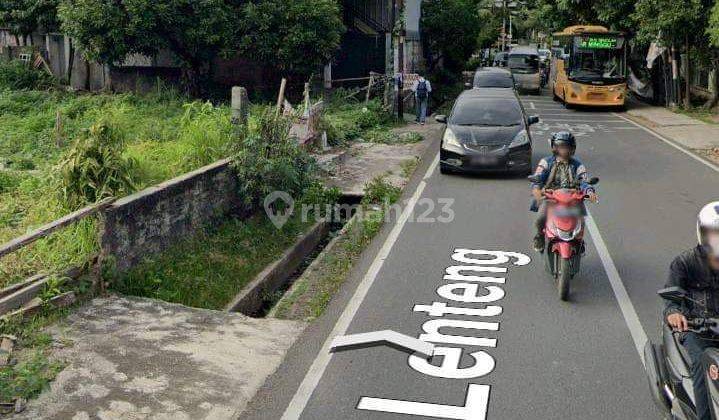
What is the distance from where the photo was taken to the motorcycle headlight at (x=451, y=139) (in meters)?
16.4

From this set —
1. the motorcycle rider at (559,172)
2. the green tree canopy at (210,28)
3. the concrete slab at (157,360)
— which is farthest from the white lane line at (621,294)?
the green tree canopy at (210,28)

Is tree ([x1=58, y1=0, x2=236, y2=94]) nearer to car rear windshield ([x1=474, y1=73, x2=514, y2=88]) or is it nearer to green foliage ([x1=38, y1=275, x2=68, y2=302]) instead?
car rear windshield ([x1=474, y1=73, x2=514, y2=88])

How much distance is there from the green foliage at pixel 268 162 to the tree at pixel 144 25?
11.9 m

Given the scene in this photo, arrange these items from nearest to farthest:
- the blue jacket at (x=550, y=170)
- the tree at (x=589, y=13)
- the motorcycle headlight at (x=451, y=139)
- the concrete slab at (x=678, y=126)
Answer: the blue jacket at (x=550, y=170) < the motorcycle headlight at (x=451, y=139) < the concrete slab at (x=678, y=126) < the tree at (x=589, y=13)

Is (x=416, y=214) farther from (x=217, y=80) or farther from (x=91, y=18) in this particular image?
(x=217, y=80)

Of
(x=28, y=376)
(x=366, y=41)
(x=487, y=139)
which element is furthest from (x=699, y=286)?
(x=366, y=41)

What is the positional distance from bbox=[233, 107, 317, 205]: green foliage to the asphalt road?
1727 millimetres

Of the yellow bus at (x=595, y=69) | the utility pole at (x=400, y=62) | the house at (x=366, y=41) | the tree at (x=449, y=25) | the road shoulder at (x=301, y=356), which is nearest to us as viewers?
the road shoulder at (x=301, y=356)

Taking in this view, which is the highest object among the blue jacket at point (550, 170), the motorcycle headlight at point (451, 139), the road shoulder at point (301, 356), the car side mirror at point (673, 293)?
the motorcycle headlight at point (451, 139)

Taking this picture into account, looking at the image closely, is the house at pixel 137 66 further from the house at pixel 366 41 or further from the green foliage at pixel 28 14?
the green foliage at pixel 28 14

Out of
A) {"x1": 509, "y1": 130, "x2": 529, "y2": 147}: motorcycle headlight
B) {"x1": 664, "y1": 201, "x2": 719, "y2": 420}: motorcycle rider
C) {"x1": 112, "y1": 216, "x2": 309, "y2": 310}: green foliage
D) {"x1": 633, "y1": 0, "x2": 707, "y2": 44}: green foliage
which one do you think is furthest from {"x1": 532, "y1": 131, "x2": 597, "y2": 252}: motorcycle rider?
{"x1": 633, "y1": 0, "x2": 707, "y2": 44}: green foliage

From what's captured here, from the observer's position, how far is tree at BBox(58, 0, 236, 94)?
76.8ft

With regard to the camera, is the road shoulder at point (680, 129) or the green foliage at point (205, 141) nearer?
the green foliage at point (205, 141)

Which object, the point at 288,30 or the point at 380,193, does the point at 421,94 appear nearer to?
the point at 288,30
